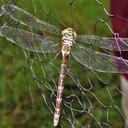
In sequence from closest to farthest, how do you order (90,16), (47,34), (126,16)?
1. (126,16)
2. (47,34)
3. (90,16)

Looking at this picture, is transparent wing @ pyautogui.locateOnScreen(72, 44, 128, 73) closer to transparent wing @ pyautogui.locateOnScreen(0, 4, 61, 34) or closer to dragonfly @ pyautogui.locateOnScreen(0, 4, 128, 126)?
dragonfly @ pyautogui.locateOnScreen(0, 4, 128, 126)

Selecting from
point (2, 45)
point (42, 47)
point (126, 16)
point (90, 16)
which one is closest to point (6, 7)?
point (42, 47)

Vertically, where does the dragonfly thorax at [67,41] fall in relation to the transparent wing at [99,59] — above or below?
above

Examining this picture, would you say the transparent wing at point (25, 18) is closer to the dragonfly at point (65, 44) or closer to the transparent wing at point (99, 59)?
the dragonfly at point (65, 44)

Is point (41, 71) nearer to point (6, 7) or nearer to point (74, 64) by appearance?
point (74, 64)

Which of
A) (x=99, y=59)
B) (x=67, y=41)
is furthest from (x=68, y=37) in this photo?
(x=99, y=59)

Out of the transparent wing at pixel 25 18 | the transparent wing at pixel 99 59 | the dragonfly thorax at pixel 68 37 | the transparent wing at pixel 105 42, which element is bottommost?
the transparent wing at pixel 99 59

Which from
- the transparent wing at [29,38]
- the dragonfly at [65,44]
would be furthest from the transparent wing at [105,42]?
the transparent wing at [29,38]
